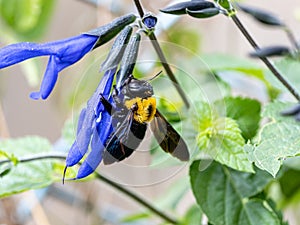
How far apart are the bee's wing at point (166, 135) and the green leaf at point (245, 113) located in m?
0.18

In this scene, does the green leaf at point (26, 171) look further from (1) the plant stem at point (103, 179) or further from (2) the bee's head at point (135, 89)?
(2) the bee's head at point (135, 89)

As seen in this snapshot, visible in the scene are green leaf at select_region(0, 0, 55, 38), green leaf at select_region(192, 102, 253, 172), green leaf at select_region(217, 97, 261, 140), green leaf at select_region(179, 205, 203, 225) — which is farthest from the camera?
green leaf at select_region(0, 0, 55, 38)

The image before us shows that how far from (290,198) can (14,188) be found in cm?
44

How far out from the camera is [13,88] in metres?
2.17

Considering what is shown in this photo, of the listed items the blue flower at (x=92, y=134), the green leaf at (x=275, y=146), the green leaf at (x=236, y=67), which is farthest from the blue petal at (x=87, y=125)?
the green leaf at (x=236, y=67)

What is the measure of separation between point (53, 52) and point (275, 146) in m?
0.20

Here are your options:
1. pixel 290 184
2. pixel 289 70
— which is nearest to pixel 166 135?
pixel 289 70

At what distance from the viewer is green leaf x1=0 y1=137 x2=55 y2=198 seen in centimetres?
63

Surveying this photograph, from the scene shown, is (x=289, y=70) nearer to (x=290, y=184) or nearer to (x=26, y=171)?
(x=290, y=184)

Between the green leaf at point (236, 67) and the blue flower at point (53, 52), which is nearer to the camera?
the blue flower at point (53, 52)

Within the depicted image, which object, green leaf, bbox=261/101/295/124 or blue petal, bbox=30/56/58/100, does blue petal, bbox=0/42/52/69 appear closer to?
blue petal, bbox=30/56/58/100


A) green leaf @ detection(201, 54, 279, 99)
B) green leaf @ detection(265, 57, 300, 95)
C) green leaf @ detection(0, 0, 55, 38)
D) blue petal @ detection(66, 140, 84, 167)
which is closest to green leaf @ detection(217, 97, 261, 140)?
green leaf @ detection(265, 57, 300, 95)

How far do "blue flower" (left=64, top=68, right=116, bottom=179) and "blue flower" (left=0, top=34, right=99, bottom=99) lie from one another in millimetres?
43

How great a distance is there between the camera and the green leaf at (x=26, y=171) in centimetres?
63
